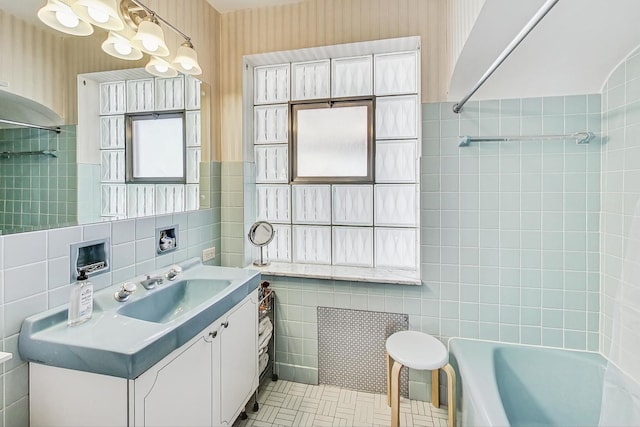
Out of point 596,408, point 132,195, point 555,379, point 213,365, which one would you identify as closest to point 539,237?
point 555,379

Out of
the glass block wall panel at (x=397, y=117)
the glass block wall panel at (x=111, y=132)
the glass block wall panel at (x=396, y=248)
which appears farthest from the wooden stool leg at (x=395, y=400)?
the glass block wall panel at (x=111, y=132)

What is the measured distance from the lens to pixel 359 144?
2.25m

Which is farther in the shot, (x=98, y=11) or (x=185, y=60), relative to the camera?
(x=185, y=60)

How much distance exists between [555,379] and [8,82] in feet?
9.55

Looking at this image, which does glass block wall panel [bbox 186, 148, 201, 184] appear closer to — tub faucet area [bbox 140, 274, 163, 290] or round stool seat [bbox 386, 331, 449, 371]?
tub faucet area [bbox 140, 274, 163, 290]

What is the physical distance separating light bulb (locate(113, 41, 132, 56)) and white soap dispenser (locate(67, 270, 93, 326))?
3.63 ft

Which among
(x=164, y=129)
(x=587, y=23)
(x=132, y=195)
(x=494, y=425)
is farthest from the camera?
(x=164, y=129)

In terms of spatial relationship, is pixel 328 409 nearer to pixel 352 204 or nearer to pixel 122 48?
pixel 352 204

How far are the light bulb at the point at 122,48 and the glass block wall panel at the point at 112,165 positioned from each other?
48 centimetres

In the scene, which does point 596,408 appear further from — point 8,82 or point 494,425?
point 8,82

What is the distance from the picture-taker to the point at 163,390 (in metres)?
1.08

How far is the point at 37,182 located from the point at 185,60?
3.27ft

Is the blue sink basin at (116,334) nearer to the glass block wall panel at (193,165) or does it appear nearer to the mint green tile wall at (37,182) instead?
the mint green tile wall at (37,182)

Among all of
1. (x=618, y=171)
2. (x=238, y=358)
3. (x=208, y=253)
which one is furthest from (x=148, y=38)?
(x=618, y=171)
